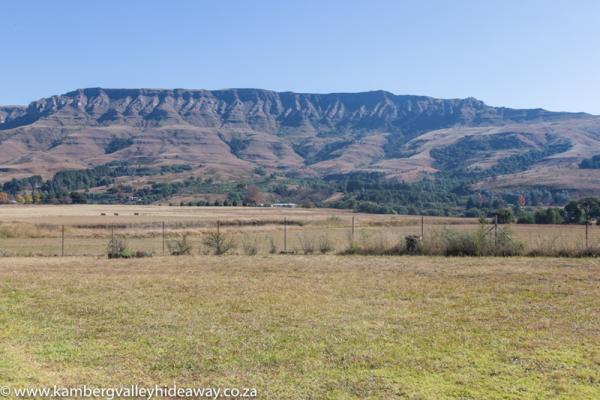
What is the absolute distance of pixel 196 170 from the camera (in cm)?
19612

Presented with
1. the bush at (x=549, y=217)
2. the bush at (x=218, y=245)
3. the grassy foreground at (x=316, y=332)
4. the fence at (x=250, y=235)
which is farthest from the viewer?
the bush at (x=549, y=217)

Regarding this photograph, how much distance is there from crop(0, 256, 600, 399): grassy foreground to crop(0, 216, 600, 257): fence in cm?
868

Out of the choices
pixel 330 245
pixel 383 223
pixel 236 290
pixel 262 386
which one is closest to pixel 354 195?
pixel 383 223

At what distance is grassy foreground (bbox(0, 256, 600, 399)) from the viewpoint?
845cm

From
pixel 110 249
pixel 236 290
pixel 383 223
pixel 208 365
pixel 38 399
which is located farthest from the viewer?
pixel 383 223

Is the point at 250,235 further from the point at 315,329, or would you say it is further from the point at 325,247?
the point at 315,329

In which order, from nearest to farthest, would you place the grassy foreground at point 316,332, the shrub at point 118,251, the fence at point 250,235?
the grassy foreground at point 316,332 → the shrub at point 118,251 → the fence at point 250,235

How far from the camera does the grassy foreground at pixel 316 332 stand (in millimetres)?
8445

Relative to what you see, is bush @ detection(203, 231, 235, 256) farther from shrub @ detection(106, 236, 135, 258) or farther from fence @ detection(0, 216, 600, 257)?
shrub @ detection(106, 236, 135, 258)

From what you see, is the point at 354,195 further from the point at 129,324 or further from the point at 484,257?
the point at 129,324

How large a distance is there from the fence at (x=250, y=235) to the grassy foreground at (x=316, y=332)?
8.68 m

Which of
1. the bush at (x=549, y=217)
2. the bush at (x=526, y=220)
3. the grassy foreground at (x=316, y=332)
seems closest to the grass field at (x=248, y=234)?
the bush at (x=549, y=217)

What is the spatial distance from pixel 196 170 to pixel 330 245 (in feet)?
559

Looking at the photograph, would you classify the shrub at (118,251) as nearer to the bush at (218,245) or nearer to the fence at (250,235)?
the fence at (250,235)
